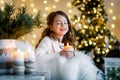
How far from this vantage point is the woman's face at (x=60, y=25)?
183cm

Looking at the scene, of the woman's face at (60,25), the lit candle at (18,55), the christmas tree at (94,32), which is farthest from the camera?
the christmas tree at (94,32)

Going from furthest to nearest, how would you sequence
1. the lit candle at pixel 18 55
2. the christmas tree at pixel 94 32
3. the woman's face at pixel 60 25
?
1. the christmas tree at pixel 94 32
2. the woman's face at pixel 60 25
3. the lit candle at pixel 18 55

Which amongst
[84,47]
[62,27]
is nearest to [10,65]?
[62,27]

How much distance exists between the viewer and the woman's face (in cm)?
183

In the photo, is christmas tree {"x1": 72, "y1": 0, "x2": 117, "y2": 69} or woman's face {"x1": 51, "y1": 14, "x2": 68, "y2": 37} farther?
christmas tree {"x1": 72, "y1": 0, "x2": 117, "y2": 69}

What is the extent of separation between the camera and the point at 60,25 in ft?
6.07

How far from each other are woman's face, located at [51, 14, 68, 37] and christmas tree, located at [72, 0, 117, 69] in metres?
2.76

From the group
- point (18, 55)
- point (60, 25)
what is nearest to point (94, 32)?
point (60, 25)

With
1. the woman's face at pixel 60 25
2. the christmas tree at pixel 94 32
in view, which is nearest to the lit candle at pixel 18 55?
the woman's face at pixel 60 25

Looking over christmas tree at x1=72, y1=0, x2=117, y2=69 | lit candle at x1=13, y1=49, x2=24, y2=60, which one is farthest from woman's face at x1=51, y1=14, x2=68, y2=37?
christmas tree at x1=72, y1=0, x2=117, y2=69

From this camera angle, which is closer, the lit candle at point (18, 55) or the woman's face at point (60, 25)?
the lit candle at point (18, 55)

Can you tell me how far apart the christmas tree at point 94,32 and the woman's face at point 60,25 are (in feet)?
9.07

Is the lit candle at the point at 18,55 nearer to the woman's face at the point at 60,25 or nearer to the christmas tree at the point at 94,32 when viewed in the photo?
the woman's face at the point at 60,25

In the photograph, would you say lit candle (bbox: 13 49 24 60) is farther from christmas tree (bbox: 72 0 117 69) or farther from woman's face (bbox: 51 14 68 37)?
christmas tree (bbox: 72 0 117 69)
